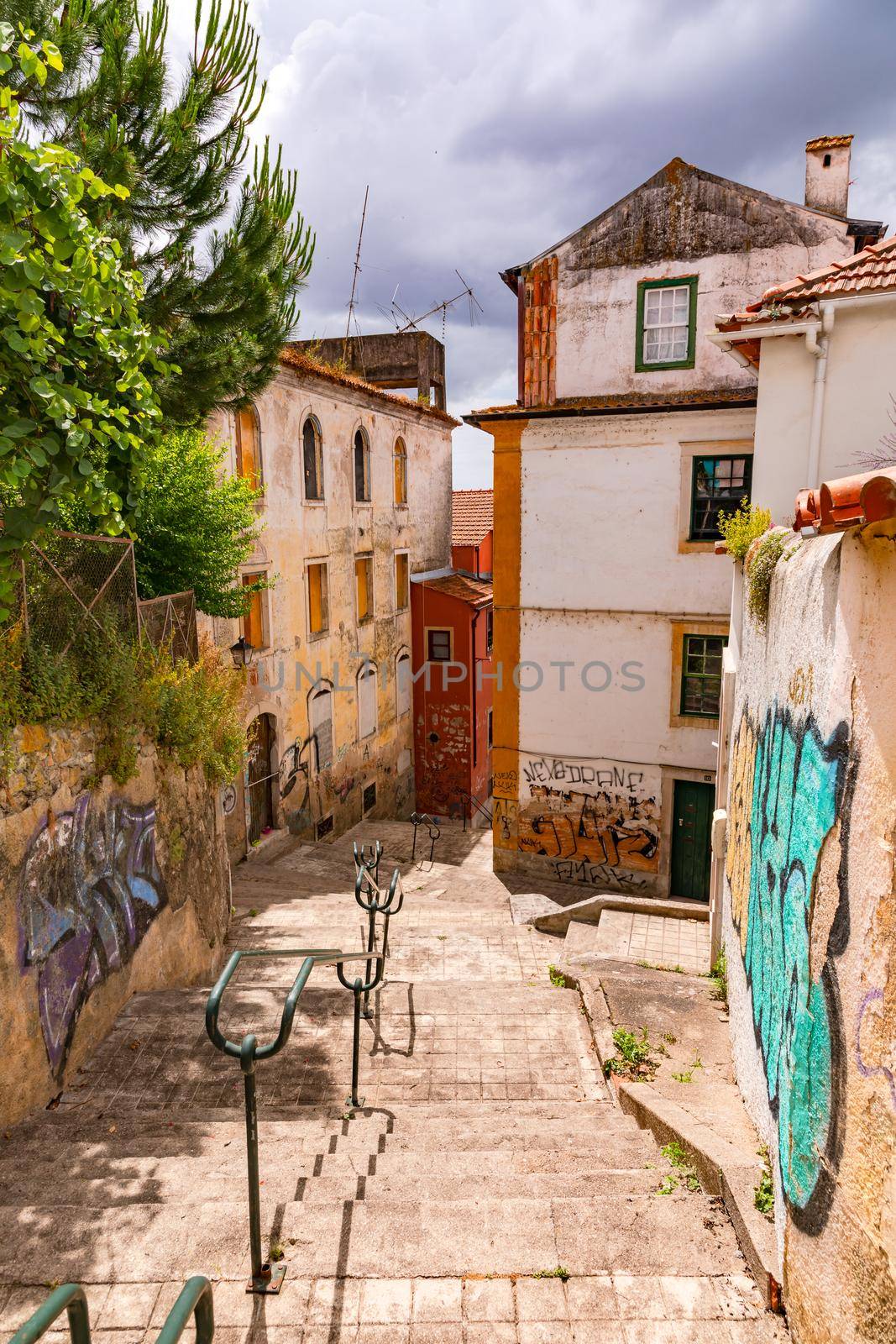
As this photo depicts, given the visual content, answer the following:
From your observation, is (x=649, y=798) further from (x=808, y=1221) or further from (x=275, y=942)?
(x=808, y=1221)

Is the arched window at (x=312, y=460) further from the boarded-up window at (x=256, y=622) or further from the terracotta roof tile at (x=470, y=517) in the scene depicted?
the terracotta roof tile at (x=470, y=517)

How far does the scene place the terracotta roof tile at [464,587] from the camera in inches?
949

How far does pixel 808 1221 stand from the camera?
3117 millimetres

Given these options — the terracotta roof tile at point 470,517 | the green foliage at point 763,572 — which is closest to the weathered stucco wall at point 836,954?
the green foliage at point 763,572

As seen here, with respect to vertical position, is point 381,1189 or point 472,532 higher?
point 472,532

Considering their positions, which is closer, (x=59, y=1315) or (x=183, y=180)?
(x=59, y=1315)

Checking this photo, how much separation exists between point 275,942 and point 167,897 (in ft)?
6.93

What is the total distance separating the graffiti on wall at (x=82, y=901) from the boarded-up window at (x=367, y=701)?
13.6 metres

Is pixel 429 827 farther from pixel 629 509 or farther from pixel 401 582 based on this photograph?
pixel 629 509

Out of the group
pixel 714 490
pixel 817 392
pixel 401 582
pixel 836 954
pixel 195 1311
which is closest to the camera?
pixel 195 1311

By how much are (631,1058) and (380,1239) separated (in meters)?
3.56

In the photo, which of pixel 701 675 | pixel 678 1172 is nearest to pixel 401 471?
pixel 701 675

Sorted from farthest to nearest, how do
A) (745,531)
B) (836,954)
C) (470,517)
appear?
(470,517) → (745,531) → (836,954)

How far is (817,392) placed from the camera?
920 centimetres
